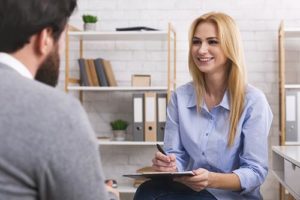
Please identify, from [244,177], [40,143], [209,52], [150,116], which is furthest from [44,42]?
[150,116]

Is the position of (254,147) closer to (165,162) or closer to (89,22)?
(165,162)

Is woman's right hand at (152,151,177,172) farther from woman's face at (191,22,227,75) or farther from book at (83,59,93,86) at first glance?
book at (83,59,93,86)

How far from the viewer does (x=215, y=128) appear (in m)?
2.01

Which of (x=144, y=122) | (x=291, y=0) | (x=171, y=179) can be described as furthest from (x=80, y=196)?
(x=291, y=0)

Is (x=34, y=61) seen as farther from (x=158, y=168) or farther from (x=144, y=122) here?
(x=144, y=122)

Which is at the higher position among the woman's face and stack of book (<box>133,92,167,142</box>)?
the woman's face

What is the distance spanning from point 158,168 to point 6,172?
122cm

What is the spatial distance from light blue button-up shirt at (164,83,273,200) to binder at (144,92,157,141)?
3.40ft

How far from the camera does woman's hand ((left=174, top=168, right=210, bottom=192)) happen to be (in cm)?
175

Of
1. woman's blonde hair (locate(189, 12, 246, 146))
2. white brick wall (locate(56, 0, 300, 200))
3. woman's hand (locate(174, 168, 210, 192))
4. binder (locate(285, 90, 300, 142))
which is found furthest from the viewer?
white brick wall (locate(56, 0, 300, 200))

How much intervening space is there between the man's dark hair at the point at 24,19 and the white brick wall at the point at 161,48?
261 centimetres

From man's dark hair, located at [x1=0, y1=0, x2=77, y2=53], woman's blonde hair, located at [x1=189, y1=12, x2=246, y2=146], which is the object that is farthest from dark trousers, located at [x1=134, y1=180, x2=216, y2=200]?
man's dark hair, located at [x1=0, y1=0, x2=77, y2=53]

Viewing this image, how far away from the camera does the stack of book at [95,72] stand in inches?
129

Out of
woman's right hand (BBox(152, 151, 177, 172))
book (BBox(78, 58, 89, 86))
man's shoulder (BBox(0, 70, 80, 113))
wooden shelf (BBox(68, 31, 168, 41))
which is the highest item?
wooden shelf (BBox(68, 31, 168, 41))
